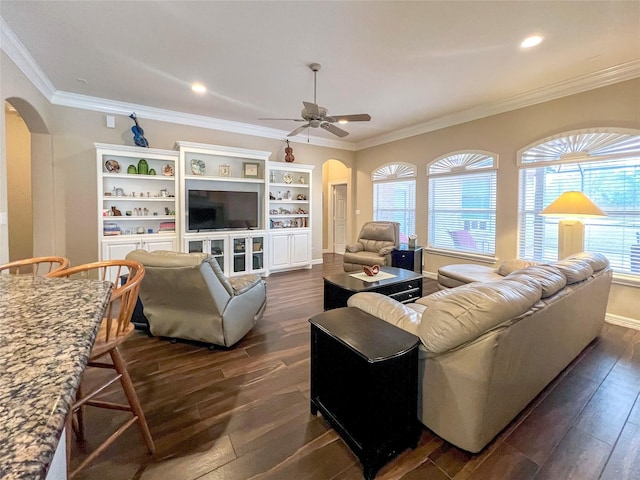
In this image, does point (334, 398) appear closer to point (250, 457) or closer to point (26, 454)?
point (250, 457)

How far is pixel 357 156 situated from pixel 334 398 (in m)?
6.49

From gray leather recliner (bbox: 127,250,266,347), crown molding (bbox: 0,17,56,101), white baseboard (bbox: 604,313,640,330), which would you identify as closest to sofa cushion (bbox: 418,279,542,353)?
gray leather recliner (bbox: 127,250,266,347)

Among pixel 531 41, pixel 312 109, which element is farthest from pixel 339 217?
pixel 531 41

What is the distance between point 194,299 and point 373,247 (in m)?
3.73

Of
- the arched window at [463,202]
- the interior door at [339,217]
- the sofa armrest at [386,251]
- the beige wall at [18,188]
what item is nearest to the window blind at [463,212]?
the arched window at [463,202]

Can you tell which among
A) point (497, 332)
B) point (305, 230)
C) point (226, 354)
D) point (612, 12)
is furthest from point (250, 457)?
point (305, 230)

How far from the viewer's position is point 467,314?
4.85ft

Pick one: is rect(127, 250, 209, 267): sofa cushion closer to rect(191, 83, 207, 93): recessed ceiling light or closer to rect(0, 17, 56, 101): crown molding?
rect(0, 17, 56, 101): crown molding

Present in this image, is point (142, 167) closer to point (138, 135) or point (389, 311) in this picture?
point (138, 135)

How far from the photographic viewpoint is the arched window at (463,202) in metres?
4.87

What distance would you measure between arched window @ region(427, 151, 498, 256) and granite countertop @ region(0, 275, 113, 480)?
5.17 metres

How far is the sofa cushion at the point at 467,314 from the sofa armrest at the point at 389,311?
0.11 m

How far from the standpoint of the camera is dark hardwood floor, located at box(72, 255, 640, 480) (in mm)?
1555

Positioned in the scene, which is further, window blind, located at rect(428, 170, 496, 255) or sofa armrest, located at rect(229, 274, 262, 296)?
window blind, located at rect(428, 170, 496, 255)
